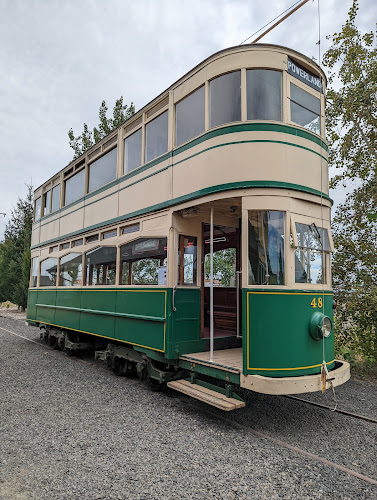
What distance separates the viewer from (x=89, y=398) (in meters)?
5.32

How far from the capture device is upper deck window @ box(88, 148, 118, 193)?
7113 mm

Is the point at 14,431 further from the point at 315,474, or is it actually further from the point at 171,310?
the point at 315,474

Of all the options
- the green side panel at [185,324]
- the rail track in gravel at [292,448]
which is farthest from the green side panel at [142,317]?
the rail track in gravel at [292,448]

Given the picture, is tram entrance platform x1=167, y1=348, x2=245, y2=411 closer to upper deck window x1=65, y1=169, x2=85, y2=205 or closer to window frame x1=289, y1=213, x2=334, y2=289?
window frame x1=289, y1=213, x2=334, y2=289

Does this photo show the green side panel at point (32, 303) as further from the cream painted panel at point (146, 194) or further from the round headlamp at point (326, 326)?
the round headlamp at point (326, 326)

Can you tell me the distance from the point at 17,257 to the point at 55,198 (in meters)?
14.6

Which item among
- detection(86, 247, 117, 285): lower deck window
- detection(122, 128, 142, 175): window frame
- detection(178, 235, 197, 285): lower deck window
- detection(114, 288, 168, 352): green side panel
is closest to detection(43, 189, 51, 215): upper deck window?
detection(86, 247, 117, 285): lower deck window

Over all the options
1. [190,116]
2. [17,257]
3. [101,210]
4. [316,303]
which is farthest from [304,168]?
[17,257]

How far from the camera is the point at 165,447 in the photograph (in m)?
3.72

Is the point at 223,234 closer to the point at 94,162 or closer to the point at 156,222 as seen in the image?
the point at 156,222

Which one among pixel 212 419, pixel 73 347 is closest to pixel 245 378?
pixel 212 419

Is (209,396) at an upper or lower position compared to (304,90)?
lower

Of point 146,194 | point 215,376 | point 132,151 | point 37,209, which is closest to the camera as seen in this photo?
point 215,376

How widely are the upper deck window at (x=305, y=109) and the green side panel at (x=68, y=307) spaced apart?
5327mm
